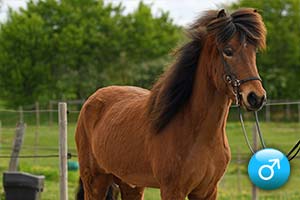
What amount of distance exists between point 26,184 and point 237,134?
15246mm

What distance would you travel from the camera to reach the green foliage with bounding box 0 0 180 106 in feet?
104

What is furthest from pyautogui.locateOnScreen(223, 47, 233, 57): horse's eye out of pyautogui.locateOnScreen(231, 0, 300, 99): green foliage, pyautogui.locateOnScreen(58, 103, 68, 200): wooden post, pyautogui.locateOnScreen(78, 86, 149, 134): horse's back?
pyautogui.locateOnScreen(231, 0, 300, 99): green foliage

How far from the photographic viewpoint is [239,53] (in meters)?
3.98

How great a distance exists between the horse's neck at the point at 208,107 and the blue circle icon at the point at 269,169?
0.35m

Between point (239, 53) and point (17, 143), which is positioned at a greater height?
point (239, 53)

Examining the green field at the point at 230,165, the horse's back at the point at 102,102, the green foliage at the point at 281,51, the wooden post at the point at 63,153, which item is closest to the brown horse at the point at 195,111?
the horse's back at the point at 102,102

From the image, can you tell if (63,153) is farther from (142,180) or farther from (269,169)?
(269,169)

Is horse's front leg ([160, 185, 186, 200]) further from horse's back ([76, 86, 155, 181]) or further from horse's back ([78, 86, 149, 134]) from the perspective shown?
horse's back ([78, 86, 149, 134])

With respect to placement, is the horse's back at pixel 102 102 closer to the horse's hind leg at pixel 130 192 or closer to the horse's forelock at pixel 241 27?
the horse's hind leg at pixel 130 192

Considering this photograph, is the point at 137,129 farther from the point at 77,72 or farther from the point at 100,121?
the point at 77,72

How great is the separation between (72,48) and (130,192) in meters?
28.0

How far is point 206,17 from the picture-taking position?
14.4 ft

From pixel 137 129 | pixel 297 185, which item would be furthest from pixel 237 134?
pixel 137 129


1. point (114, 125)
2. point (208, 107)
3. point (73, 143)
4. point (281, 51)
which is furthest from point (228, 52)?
point (281, 51)
